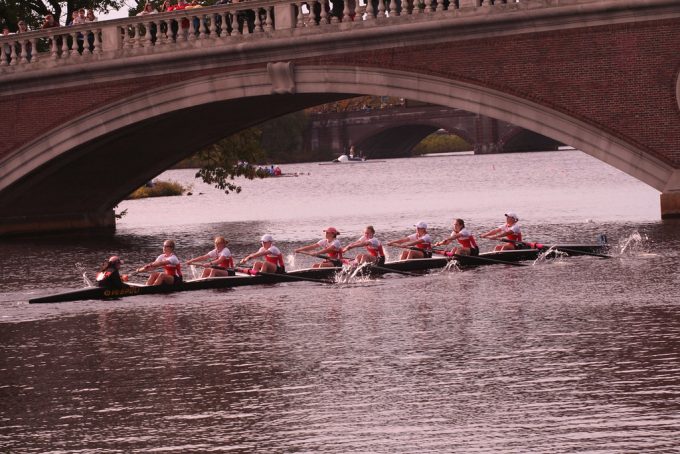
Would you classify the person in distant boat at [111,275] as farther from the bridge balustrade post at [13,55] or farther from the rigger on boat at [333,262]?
the bridge balustrade post at [13,55]

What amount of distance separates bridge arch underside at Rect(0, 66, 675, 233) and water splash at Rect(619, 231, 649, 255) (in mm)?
1330

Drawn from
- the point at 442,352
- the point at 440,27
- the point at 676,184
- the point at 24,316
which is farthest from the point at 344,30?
the point at 442,352

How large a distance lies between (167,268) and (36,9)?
85.5 ft

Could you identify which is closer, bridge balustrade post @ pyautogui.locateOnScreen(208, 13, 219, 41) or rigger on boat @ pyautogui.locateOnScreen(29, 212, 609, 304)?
rigger on boat @ pyautogui.locateOnScreen(29, 212, 609, 304)

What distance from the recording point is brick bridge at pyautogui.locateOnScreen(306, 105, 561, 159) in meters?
111

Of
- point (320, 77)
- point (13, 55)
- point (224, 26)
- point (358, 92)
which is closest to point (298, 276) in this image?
point (358, 92)

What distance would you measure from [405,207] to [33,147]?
2044 centimetres

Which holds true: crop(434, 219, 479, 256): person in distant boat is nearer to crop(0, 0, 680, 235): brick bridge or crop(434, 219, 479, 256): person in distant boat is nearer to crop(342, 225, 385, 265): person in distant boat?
crop(342, 225, 385, 265): person in distant boat

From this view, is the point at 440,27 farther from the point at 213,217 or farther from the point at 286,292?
the point at 213,217

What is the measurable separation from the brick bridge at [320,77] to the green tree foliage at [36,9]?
4533 mm

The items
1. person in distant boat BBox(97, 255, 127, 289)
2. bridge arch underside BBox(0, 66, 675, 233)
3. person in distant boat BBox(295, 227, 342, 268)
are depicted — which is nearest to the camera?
person in distant boat BBox(97, 255, 127, 289)

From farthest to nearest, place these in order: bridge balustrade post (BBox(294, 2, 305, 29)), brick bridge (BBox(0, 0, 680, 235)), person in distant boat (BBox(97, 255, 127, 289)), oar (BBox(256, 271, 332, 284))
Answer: bridge balustrade post (BBox(294, 2, 305, 29)) < brick bridge (BBox(0, 0, 680, 235)) < oar (BBox(256, 271, 332, 284)) < person in distant boat (BBox(97, 255, 127, 289))

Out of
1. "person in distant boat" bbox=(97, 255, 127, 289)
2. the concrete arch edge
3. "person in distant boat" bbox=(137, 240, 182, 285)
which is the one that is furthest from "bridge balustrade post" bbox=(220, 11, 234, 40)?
"person in distant boat" bbox=(97, 255, 127, 289)

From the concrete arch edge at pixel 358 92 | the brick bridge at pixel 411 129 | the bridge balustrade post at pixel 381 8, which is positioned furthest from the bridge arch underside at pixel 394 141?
the bridge balustrade post at pixel 381 8
